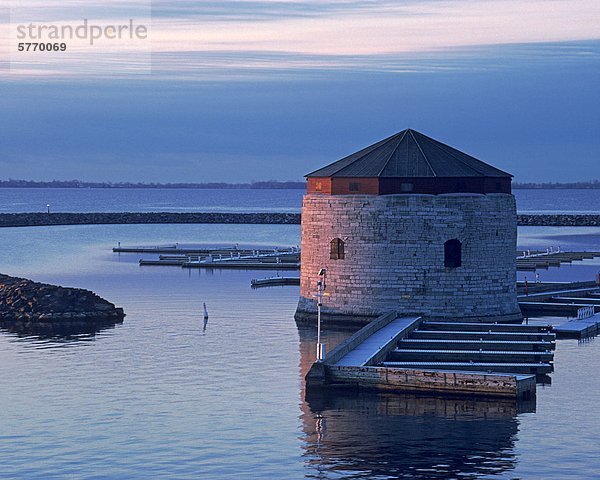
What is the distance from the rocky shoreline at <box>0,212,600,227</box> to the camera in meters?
179

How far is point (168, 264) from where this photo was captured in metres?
91.5

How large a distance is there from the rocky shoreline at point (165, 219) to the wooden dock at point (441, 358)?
13681 cm

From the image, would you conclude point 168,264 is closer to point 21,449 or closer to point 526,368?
point 526,368

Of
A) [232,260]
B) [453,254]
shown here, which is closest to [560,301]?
[453,254]

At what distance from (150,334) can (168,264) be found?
43488 millimetres

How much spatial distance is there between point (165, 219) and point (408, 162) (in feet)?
467

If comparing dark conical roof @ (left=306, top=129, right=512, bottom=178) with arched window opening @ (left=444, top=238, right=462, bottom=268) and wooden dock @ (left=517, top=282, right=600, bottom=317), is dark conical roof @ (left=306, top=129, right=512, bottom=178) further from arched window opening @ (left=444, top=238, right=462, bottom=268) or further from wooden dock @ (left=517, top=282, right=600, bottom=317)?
wooden dock @ (left=517, top=282, right=600, bottom=317)

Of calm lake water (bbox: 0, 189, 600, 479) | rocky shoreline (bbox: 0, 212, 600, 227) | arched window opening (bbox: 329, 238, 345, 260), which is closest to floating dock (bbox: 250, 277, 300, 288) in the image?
calm lake water (bbox: 0, 189, 600, 479)

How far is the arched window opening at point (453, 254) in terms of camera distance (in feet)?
156

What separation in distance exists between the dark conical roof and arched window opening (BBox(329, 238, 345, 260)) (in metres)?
2.84

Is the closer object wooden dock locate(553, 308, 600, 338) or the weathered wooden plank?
the weathered wooden plank

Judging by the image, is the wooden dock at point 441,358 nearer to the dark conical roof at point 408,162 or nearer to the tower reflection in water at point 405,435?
the tower reflection in water at point 405,435

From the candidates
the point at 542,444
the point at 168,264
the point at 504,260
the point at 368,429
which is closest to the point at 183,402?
the point at 368,429

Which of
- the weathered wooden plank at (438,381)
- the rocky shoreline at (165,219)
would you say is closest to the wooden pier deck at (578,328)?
the weathered wooden plank at (438,381)
